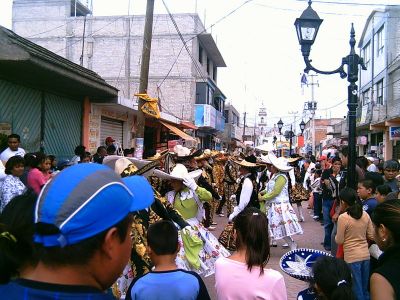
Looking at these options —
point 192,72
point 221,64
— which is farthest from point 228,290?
point 221,64

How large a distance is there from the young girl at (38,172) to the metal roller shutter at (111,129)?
8.15m

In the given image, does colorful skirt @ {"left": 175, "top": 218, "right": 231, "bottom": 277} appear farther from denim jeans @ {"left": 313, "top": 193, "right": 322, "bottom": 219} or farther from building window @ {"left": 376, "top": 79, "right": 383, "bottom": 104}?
building window @ {"left": 376, "top": 79, "right": 383, "bottom": 104}

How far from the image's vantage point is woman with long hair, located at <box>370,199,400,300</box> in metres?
2.24

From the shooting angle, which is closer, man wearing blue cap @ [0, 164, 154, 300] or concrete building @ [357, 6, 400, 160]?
man wearing blue cap @ [0, 164, 154, 300]

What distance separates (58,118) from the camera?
12234 mm

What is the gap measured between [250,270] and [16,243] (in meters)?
1.70

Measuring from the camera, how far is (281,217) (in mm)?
8719

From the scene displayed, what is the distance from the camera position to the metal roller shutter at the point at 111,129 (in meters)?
15.7

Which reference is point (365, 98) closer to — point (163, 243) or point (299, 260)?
point (299, 260)

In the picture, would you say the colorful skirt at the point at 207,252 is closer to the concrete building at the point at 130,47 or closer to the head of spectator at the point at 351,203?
the head of spectator at the point at 351,203

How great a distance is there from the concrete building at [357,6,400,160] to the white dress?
15007mm

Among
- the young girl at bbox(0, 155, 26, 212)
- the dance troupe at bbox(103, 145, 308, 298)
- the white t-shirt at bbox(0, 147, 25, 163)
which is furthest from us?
the white t-shirt at bbox(0, 147, 25, 163)

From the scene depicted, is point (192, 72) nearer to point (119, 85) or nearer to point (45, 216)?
point (119, 85)

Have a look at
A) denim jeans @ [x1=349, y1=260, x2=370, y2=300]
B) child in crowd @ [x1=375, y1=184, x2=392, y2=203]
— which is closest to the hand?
denim jeans @ [x1=349, y1=260, x2=370, y2=300]
